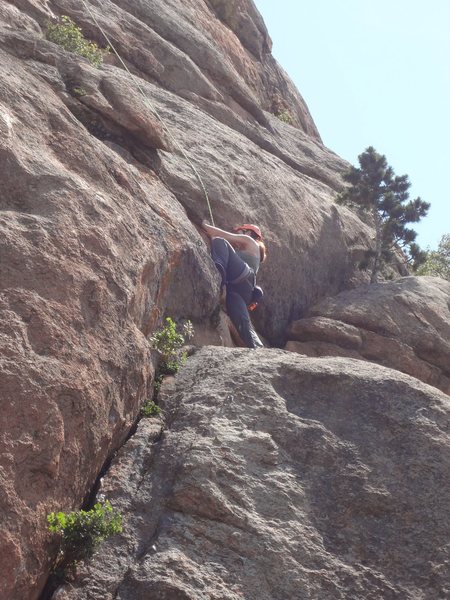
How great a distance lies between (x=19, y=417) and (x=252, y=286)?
22.6ft

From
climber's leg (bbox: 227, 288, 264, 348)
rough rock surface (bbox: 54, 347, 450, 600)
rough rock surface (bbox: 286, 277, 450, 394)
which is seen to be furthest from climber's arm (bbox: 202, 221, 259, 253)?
rough rock surface (bbox: 54, 347, 450, 600)

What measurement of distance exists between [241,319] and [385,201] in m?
7.37

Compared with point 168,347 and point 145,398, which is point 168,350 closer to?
point 168,347

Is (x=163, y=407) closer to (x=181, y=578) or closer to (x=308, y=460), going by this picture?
(x=308, y=460)

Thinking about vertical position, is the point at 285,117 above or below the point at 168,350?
above

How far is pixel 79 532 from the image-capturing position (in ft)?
23.5

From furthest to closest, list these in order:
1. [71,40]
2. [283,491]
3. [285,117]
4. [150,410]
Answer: [285,117] → [71,40] → [150,410] → [283,491]

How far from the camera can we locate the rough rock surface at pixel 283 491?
7391 mm

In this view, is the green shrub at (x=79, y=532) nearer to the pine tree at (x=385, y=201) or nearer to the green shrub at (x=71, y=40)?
the green shrub at (x=71, y=40)

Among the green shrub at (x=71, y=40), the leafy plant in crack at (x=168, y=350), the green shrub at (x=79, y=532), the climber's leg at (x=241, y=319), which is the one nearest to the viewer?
the green shrub at (x=79, y=532)

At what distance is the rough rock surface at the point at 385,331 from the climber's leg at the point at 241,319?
1.87 m

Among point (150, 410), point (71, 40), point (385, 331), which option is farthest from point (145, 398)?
point (385, 331)

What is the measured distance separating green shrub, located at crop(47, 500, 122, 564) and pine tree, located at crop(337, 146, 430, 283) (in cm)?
1260

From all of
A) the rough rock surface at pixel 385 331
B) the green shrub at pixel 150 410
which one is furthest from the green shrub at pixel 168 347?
the rough rock surface at pixel 385 331
